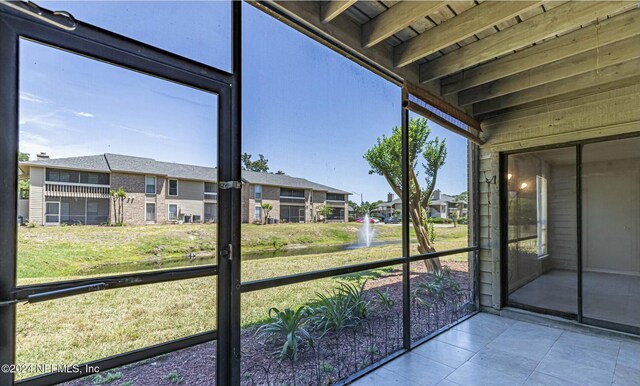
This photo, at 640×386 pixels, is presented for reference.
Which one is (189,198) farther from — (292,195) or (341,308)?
(341,308)

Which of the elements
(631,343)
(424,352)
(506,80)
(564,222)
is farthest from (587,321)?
(506,80)

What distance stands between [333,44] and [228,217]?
1.55m

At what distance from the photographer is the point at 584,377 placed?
2291mm

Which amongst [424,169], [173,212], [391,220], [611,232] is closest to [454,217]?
[424,169]

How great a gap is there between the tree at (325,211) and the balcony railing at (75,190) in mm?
1538

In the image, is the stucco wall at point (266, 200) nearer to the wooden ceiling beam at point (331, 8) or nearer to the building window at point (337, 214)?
the building window at point (337, 214)

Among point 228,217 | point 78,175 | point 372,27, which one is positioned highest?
point 372,27

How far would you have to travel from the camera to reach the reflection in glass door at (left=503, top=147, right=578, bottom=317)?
3420mm

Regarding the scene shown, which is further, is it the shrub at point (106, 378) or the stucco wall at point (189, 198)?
the stucco wall at point (189, 198)

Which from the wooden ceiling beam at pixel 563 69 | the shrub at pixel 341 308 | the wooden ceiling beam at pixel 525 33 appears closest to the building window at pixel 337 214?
the shrub at pixel 341 308

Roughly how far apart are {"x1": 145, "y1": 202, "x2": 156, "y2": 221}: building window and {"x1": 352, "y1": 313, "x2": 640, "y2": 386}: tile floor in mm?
1892

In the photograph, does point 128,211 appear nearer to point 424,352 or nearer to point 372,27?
point 372,27

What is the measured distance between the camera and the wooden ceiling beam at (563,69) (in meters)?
2.42

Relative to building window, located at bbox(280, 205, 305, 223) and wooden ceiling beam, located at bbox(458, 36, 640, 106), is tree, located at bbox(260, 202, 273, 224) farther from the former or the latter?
wooden ceiling beam, located at bbox(458, 36, 640, 106)
